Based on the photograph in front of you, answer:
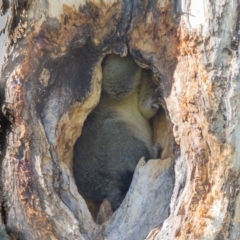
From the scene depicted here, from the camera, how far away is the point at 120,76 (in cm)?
184

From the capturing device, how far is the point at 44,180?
1.65m

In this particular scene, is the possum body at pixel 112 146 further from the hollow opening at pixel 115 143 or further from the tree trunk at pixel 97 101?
the tree trunk at pixel 97 101

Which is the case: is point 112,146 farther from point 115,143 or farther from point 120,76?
point 120,76

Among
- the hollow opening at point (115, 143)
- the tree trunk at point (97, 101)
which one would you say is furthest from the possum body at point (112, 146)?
the tree trunk at point (97, 101)

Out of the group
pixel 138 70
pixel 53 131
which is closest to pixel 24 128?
pixel 53 131

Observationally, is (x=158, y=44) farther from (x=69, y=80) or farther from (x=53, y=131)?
(x=53, y=131)

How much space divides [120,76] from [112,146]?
0.24 meters

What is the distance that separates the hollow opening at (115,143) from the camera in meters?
1.90

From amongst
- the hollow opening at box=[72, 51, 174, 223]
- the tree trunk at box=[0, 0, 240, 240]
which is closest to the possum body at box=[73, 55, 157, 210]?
the hollow opening at box=[72, 51, 174, 223]

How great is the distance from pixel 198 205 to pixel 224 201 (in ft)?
0.24

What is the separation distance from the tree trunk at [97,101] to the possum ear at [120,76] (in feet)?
0.14

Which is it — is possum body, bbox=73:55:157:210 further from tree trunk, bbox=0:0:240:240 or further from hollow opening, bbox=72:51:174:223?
tree trunk, bbox=0:0:240:240

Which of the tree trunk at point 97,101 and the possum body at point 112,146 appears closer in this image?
the tree trunk at point 97,101

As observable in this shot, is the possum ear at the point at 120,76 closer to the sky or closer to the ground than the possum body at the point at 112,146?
closer to the sky
